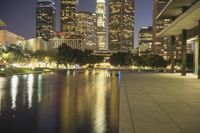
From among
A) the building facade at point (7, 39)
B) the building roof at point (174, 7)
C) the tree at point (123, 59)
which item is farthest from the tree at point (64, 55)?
the building roof at point (174, 7)

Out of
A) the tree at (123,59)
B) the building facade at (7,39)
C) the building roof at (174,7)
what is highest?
the building facade at (7,39)

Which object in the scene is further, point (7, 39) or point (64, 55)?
point (7, 39)

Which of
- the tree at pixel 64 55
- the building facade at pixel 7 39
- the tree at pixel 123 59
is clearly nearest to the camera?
the tree at pixel 64 55

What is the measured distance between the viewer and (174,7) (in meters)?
51.9

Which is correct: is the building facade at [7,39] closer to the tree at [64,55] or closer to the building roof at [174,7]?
the tree at [64,55]

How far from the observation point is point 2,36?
142 m

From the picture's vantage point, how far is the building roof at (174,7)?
47.4 m

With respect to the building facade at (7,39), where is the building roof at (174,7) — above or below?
below

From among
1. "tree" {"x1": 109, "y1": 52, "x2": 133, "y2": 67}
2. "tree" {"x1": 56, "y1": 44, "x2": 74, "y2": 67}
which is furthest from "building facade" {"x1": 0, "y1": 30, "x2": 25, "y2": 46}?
"tree" {"x1": 109, "y1": 52, "x2": 133, "y2": 67}

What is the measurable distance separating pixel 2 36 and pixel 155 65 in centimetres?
6631

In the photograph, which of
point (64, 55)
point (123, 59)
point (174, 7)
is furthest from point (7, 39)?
point (174, 7)

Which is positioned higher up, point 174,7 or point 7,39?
point 7,39

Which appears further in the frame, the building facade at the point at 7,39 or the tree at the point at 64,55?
the building facade at the point at 7,39

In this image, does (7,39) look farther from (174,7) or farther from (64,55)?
(174,7)
